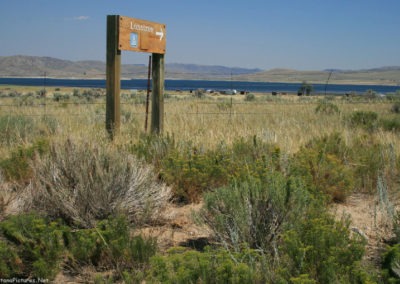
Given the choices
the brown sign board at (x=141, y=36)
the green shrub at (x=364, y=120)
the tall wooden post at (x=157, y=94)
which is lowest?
the green shrub at (x=364, y=120)

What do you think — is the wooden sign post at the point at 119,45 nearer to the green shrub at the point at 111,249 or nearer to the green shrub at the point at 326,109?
the green shrub at the point at 111,249

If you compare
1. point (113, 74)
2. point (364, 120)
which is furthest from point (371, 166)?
point (364, 120)

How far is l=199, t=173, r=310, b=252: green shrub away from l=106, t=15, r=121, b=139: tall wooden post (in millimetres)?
3646

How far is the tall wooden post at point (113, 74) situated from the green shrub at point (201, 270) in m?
4.80

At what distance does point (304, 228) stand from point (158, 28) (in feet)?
19.9

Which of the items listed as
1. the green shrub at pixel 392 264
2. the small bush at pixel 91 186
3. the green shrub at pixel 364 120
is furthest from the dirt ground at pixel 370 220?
the green shrub at pixel 364 120

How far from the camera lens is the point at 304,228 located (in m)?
4.07

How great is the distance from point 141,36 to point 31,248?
5.18m

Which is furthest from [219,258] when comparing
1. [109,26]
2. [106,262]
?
[109,26]

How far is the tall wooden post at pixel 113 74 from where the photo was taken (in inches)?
318

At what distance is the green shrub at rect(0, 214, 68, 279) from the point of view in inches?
160

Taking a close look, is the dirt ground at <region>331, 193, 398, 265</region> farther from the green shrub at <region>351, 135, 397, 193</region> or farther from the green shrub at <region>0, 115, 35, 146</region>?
the green shrub at <region>0, 115, 35, 146</region>

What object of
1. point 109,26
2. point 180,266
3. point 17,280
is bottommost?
point 17,280

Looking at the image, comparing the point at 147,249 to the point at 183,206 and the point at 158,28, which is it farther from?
the point at 158,28
